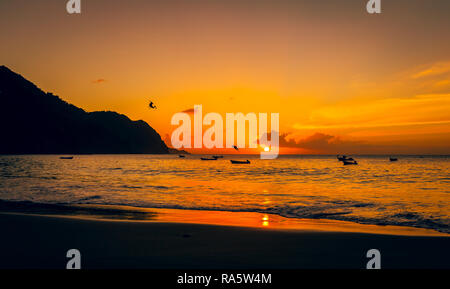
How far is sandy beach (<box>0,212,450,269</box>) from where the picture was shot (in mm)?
9070

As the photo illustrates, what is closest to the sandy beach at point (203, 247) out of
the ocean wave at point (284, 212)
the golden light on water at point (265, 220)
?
the golden light on water at point (265, 220)

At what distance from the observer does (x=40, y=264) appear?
880 cm

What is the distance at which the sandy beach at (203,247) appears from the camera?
907cm

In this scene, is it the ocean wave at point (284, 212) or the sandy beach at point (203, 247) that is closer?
the sandy beach at point (203, 247)

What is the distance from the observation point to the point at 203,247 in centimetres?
1058

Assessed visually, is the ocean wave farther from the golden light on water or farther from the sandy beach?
the sandy beach

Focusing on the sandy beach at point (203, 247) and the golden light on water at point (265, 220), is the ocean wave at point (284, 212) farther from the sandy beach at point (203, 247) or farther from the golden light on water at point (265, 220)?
the sandy beach at point (203, 247)

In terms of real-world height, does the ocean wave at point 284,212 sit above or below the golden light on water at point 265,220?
below

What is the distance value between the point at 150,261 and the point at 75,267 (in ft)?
6.20

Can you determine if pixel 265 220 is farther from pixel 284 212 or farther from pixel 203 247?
pixel 203 247

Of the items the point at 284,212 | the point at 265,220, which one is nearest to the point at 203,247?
the point at 265,220

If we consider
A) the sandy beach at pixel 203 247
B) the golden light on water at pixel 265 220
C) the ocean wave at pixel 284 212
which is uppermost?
the sandy beach at pixel 203 247

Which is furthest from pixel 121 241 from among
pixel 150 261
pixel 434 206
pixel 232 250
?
pixel 434 206
